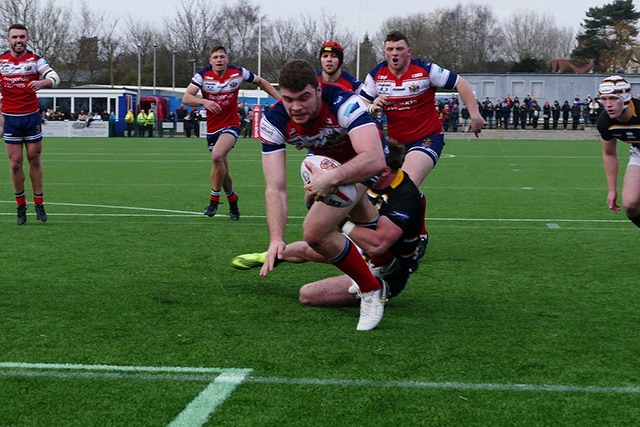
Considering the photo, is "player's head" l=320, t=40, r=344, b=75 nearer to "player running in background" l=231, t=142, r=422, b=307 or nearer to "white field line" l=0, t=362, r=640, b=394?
"player running in background" l=231, t=142, r=422, b=307

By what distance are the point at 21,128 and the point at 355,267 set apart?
642 cm

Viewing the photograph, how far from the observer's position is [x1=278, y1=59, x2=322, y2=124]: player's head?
467 centimetres

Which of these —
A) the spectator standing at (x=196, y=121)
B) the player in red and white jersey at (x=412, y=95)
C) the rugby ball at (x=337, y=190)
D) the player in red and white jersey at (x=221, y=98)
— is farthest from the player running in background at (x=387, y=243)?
the spectator standing at (x=196, y=121)

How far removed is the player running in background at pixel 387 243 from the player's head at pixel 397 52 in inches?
93.9

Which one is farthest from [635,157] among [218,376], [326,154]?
[218,376]

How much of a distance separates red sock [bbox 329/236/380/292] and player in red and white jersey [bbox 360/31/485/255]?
298cm

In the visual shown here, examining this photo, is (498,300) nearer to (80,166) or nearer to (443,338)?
(443,338)

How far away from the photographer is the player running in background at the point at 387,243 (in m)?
5.72

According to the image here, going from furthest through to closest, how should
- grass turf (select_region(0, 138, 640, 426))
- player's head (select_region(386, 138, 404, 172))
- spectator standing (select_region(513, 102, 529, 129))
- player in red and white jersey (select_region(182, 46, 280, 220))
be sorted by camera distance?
1. spectator standing (select_region(513, 102, 529, 129))
2. player in red and white jersey (select_region(182, 46, 280, 220))
3. player's head (select_region(386, 138, 404, 172))
4. grass turf (select_region(0, 138, 640, 426))

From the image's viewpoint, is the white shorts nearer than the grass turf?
No

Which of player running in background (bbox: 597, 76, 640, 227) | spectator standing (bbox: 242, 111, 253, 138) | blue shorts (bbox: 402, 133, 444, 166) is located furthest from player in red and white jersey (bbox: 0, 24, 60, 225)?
spectator standing (bbox: 242, 111, 253, 138)

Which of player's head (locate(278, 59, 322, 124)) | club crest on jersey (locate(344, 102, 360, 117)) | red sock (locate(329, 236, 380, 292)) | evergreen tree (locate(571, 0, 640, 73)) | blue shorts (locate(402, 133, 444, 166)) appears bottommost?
red sock (locate(329, 236, 380, 292))

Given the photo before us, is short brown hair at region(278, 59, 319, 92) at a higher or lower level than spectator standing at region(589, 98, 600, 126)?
higher

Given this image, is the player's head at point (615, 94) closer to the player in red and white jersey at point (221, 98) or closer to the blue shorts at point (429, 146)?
the blue shorts at point (429, 146)
